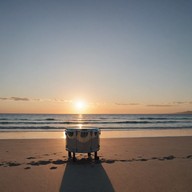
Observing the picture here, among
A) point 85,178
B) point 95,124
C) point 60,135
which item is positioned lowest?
point 95,124

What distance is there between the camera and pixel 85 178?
20.3ft

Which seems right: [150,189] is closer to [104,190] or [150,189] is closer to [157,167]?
[104,190]

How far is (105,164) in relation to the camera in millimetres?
7750

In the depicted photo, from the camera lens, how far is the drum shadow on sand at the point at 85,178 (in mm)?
5454

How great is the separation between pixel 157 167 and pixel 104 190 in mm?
2758

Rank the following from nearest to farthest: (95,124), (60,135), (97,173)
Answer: (97,173) < (60,135) < (95,124)

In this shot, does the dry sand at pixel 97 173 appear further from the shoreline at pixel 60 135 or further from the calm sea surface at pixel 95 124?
the calm sea surface at pixel 95 124

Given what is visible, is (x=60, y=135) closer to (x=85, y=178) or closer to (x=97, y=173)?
(x=97, y=173)

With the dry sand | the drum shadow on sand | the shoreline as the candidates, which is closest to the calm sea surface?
the shoreline

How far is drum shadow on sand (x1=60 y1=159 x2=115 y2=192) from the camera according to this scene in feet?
17.9

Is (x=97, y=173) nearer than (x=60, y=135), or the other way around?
(x=97, y=173)

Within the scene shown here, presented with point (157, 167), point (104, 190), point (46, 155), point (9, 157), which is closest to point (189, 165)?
point (157, 167)

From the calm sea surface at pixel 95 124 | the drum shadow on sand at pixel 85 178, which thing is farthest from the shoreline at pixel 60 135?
the drum shadow on sand at pixel 85 178

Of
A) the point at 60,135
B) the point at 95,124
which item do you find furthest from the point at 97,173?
the point at 95,124
